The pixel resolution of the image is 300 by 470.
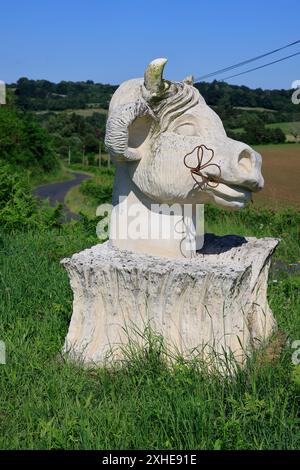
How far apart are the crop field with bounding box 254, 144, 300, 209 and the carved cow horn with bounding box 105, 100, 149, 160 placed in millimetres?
8653

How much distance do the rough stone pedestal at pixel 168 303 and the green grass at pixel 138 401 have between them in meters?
0.13

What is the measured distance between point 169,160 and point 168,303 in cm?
77

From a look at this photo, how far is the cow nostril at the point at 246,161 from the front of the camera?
337 centimetres

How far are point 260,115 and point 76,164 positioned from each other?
83.0 ft

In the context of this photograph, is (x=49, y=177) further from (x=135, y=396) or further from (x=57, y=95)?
(x=57, y=95)

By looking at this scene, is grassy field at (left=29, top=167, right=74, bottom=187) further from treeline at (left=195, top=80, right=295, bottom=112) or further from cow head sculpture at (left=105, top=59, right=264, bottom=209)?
cow head sculpture at (left=105, top=59, right=264, bottom=209)

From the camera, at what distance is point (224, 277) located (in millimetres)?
3076

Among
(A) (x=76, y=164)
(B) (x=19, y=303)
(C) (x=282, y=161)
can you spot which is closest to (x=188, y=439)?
(B) (x=19, y=303)

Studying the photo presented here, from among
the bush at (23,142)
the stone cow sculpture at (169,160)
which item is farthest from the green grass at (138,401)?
the bush at (23,142)

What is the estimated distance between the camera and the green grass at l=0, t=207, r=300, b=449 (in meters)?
2.49

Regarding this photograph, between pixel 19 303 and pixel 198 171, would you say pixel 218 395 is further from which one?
pixel 19 303

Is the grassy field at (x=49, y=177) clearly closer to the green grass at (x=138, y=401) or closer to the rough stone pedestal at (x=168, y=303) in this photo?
the rough stone pedestal at (x=168, y=303)

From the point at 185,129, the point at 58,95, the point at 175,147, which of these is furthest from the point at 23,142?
the point at 58,95

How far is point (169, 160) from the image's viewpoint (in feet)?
11.0
